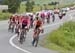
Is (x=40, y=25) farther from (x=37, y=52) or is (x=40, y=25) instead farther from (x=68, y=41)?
(x=68, y=41)

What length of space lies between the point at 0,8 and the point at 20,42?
48473 millimetres

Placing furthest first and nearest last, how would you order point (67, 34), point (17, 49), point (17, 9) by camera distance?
1. point (17, 9)
2. point (67, 34)
3. point (17, 49)

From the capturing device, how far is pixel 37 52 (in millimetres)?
16531

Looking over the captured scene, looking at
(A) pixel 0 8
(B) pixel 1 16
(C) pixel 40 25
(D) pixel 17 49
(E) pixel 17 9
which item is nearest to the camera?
(D) pixel 17 49

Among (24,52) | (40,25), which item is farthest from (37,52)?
(40,25)

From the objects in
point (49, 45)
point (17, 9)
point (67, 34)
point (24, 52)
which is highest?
point (24, 52)

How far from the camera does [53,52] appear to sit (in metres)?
16.8

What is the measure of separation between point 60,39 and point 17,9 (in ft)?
168

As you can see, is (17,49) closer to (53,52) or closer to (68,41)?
(53,52)

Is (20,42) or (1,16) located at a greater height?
(20,42)

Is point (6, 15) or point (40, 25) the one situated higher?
point (40, 25)

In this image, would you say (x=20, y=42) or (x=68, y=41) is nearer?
(x=20, y=42)

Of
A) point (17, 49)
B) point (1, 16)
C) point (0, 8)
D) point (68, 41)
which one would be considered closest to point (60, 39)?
point (68, 41)

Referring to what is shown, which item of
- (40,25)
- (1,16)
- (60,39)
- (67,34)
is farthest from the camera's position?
(1,16)
